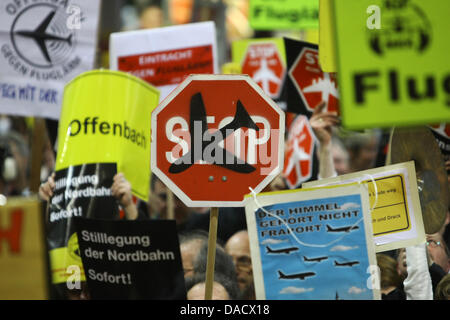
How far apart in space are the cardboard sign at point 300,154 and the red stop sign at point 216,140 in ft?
5.88

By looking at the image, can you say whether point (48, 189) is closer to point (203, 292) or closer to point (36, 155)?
point (36, 155)

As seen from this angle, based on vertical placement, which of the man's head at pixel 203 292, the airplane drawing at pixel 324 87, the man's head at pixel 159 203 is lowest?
the man's head at pixel 203 292

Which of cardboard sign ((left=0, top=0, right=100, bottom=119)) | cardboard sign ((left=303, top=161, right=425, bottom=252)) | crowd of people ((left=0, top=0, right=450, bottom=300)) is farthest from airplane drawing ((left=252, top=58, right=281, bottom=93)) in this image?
cardboard sign ((left=303, top=161, right=425, bottom=252))

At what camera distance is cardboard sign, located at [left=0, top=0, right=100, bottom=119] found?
3.88 m

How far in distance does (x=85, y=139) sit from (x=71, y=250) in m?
0.54

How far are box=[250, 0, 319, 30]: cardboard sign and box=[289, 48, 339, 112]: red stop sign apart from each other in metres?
2.01

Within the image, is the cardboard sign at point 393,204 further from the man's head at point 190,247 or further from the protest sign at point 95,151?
the protest sign at point 95,151

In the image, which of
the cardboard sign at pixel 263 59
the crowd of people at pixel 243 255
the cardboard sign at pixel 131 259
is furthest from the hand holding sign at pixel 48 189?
the cardboard sign at pixel 263 59

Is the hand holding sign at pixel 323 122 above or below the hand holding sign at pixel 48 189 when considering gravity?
above

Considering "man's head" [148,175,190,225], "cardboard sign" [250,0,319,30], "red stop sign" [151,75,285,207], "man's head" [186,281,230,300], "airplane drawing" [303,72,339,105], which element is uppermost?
"cardboard sign" [250,0,319,30]

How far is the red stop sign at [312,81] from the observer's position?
11.6ft

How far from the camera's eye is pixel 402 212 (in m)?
2.45

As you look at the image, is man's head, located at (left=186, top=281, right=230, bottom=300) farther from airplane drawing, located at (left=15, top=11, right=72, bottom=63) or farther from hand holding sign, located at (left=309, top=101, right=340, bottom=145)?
airplane drawing, located at (left=15, top=11, right=72, bottom=63)

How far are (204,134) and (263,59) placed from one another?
3424mm
